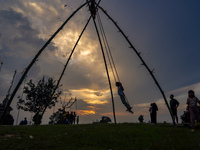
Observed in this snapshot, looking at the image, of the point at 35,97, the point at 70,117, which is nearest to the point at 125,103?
the point at 70,117

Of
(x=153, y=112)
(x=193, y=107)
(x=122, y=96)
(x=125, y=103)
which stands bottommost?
(x=193, y=107)

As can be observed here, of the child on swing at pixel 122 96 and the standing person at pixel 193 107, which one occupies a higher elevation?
the child on swing at pixel 122 96

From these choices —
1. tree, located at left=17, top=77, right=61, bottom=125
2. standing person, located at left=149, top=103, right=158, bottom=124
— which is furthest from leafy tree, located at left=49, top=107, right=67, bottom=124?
standing person, located at left=149, top=103, right=158, bottom=124

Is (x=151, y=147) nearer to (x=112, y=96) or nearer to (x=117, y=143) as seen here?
(x=117, y=143)

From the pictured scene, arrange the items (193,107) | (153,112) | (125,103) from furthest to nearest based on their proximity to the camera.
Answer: (153,112) < (125,103) < (193,107)

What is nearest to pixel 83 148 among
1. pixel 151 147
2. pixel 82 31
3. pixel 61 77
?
pixel 151 147

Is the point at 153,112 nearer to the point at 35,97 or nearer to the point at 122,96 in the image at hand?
the point at 122,96

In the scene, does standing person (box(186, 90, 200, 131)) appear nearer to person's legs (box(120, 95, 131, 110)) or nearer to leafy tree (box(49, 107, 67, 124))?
person's legs (box(120, 95, 131, 110))

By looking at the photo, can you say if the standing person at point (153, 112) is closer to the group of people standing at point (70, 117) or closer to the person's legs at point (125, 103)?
the person's legs at point (125, 103)

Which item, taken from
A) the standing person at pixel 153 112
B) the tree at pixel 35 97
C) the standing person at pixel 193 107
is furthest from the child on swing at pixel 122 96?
the tree at pixel 35 97

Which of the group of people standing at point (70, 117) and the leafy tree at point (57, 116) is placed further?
the leafy tree at point (57, 116)

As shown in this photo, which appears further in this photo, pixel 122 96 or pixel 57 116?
pixel 57 116

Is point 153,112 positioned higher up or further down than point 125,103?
further down

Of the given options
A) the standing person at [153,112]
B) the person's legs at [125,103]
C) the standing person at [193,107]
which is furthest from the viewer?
the standing person at [153,112]
